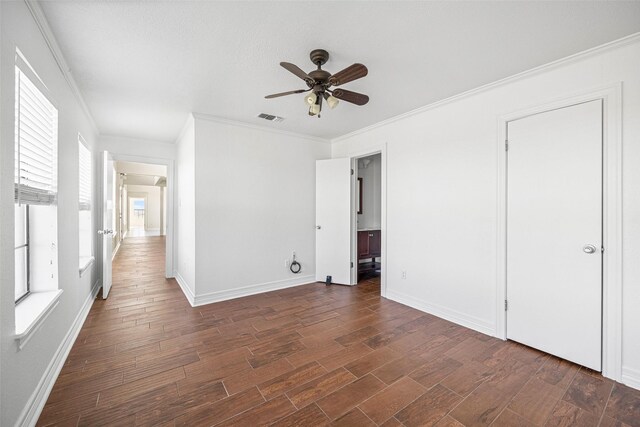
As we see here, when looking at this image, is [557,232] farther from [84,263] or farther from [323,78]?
[84,263]

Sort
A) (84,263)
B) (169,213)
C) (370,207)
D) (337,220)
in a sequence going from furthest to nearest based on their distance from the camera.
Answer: (370,207), (169,213), (337,220), (84,263)

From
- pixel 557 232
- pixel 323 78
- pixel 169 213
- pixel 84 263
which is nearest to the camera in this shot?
pixel 323 78

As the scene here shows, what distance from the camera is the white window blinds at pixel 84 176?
328 centimetres

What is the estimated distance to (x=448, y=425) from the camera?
1.61m

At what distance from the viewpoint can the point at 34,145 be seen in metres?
1.78

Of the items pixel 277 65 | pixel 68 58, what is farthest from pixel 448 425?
pixel 68 58

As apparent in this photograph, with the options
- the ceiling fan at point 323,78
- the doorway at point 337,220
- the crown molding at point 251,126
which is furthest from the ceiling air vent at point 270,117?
the ceiling fan at point 323,78

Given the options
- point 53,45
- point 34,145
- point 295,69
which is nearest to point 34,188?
point 34,145

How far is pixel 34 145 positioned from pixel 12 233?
693 mm

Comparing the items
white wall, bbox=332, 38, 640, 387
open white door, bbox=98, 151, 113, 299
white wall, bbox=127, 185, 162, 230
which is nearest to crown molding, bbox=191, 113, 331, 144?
white wall, bbox=332, 38, 640, 387

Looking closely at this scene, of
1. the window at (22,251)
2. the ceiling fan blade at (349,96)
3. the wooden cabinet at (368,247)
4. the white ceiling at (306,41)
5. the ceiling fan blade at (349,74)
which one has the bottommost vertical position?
the wooden cabinet at (368,247)

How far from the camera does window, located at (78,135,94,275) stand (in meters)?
3.33

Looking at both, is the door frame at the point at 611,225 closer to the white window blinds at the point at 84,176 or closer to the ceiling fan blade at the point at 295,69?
the ceiling fan blade at the point at 295,69

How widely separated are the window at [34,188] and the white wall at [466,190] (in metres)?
3.46
